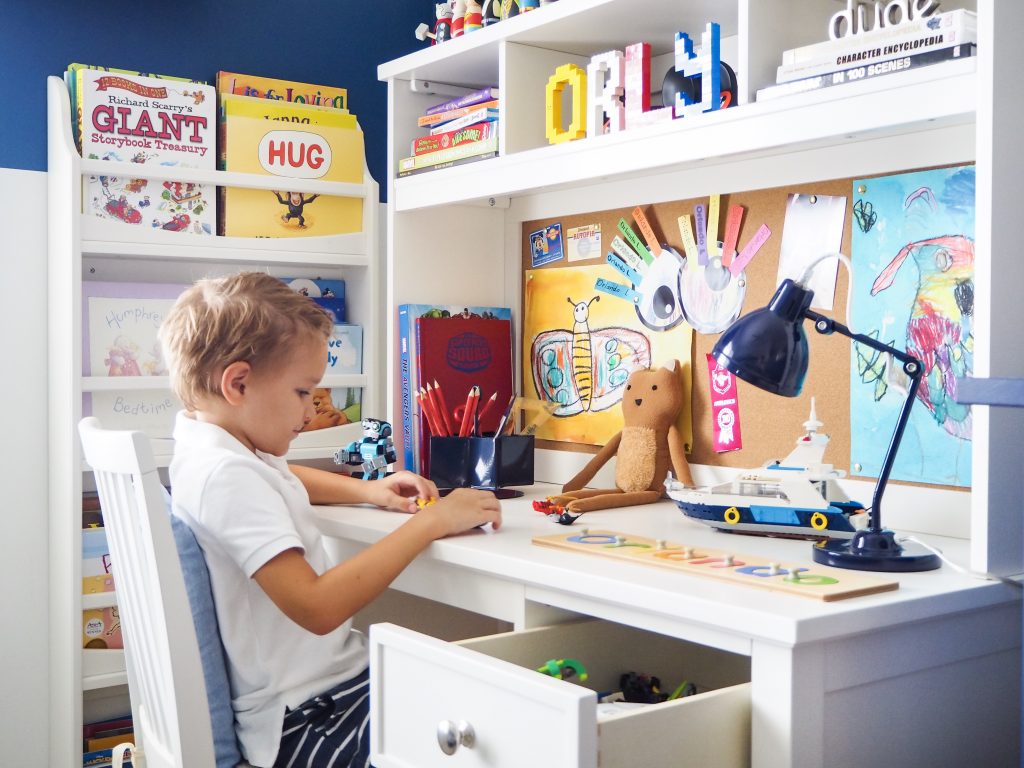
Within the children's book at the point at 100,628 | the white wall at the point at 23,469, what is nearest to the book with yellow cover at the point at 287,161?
the white wall at the point at 23,469

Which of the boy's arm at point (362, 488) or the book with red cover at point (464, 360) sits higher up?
the book with red cover at point (464, 360)

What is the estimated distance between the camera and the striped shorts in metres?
1.32

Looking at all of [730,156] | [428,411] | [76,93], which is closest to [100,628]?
[428,411]

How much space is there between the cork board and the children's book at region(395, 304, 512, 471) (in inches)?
14.3

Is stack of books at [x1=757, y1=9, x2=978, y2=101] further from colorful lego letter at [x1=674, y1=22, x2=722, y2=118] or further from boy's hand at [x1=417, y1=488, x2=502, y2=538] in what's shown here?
boy's hand at [x1=417, y1=488, x2=502, y2=538]

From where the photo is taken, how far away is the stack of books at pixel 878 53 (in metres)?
1.20

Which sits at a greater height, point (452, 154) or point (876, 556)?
point (452, 154)

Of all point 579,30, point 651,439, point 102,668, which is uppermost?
point 579,30

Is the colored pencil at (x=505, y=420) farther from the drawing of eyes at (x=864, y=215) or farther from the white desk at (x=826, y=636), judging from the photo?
the drawing of eyes at (x=864, y=215)

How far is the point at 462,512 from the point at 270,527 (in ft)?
0.83

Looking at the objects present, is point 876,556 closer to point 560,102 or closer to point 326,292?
point 560,102

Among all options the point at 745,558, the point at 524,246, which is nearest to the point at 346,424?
the point at 524,246

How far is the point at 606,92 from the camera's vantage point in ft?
5.42

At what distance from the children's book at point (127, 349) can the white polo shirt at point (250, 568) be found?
619 millimetres
